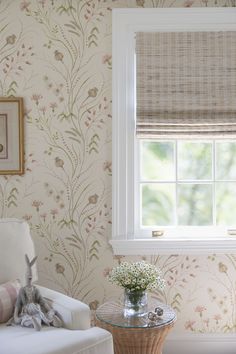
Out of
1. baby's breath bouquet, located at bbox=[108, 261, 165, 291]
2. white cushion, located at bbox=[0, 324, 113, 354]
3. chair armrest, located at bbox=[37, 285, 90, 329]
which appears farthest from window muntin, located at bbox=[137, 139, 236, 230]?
white cushion, located at bbox=[0, 324, 113, 354]

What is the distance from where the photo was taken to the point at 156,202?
10.8 feet

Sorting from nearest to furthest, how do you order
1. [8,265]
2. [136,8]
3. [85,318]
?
[85,318] < [8,265] < [136,8]

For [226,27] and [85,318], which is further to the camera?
[226,27]

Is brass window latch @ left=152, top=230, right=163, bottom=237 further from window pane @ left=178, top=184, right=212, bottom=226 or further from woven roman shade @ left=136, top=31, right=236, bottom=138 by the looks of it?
woven roman shade @ left=136, top=31, right=236, bottom=138

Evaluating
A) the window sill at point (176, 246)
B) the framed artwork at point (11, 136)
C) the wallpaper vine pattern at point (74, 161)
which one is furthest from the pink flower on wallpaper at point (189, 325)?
the framed artwork at point (11, 136)

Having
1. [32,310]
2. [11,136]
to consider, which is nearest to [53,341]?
[32,310]

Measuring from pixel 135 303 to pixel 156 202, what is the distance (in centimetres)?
85

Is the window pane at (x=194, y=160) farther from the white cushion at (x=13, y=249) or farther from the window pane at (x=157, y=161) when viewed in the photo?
the white cushion at (x=13, y=249)

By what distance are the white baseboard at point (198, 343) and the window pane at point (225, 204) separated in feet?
2.39

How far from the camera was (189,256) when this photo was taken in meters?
Result: 3.19

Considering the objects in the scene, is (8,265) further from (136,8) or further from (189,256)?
(136,8)

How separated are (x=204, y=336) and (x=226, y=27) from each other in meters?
1.97

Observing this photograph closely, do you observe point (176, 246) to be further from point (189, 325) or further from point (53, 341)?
point (53, 341)

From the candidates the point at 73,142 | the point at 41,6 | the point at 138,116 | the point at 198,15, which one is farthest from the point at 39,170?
the point at 198,15
